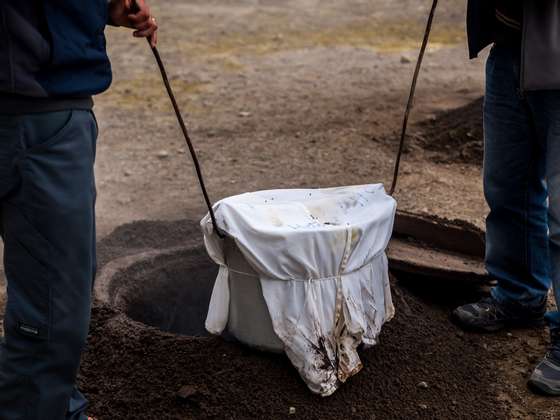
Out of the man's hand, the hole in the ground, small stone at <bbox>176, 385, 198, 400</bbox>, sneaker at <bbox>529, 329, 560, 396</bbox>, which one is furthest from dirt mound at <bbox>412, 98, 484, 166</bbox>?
the man's hand

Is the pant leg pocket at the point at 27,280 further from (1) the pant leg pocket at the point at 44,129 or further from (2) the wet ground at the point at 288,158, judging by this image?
(2) the wet ground at the point at 288,158

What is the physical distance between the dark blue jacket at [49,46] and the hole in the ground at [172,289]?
1.67m

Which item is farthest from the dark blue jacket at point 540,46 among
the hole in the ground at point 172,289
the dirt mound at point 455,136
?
the dirt mound at point 455,136

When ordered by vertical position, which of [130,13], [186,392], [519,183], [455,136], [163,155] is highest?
[130,13]

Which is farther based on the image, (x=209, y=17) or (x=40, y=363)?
(x=209, y=17)

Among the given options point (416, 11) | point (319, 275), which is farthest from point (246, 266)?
point (416, 11)

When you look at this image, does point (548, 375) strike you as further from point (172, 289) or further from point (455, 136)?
point (455, 136)

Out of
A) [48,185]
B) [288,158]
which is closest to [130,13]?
[48,185]

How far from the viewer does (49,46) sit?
224 cm

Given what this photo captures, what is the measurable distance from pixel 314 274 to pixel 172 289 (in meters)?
1.27

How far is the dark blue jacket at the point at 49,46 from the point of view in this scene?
221 cm

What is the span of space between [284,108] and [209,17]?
424 cm

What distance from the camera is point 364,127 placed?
21.4 ft

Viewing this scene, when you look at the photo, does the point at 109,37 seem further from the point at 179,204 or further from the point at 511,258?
the point at 511,258
